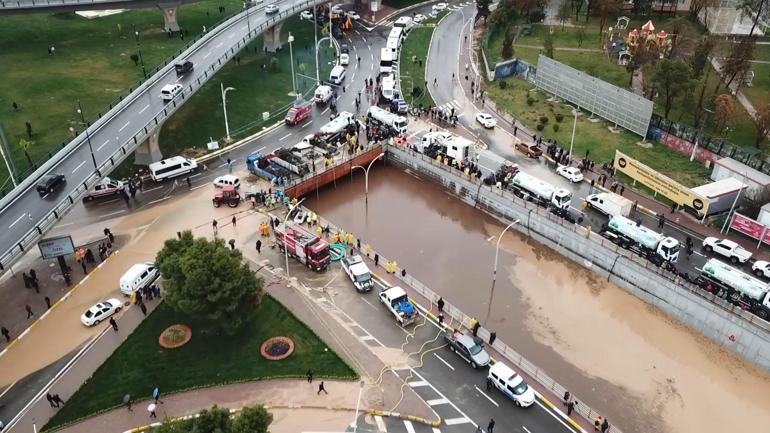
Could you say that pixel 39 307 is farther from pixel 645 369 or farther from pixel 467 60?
pixel 467 60

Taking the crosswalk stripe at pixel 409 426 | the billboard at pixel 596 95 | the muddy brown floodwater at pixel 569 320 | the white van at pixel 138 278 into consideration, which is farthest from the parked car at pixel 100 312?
the billboard at pixel 596 95

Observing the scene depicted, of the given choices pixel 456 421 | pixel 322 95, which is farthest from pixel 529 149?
pixel 456 421

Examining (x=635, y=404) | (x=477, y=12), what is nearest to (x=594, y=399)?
(x=635, y=404)

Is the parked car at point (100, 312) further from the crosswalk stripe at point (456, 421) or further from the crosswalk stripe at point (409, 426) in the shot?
the crosswalk stripe at point (456, 421)

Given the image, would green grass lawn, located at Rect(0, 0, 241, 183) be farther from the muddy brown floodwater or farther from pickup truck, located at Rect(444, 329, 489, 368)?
pickup truck, located at Rect(444, 329, 489, 368)

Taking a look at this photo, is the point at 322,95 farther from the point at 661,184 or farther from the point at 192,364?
the point at 192,364
